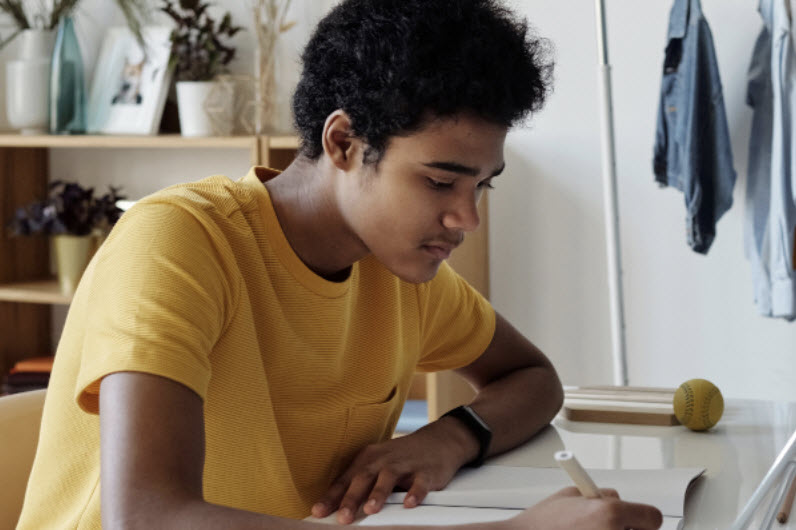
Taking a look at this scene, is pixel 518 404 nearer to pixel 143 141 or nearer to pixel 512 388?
pixel 512 388

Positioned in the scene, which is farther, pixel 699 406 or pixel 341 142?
pixel 699 406

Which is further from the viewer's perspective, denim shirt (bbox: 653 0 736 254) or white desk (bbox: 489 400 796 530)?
denim shirt (bbox: 653 0 736 254)

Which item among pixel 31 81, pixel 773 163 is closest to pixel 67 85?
pixel 31 81

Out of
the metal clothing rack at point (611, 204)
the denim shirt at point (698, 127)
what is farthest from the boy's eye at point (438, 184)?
the denim shirt at point (698, 127)

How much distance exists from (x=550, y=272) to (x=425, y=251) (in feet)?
6.34

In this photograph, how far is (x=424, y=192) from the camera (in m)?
1.02

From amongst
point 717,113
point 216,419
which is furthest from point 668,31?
point 216,419

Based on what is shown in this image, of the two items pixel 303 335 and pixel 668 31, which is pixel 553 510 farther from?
pixel 668 31

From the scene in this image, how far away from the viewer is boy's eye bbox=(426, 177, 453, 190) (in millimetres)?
1011

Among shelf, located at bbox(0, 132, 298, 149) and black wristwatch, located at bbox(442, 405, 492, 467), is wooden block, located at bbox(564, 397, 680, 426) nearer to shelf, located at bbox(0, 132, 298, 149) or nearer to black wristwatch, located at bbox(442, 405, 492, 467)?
black wristwatch, located at bbox(442, 405, 492, 467)

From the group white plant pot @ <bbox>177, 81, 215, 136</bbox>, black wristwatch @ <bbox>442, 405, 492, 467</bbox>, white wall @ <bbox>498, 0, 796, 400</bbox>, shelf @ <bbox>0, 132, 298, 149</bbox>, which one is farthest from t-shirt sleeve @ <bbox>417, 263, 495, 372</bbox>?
white plant pot @ <bbox>177, 81, 215, 136</bbox>

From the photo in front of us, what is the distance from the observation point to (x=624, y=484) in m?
1.02

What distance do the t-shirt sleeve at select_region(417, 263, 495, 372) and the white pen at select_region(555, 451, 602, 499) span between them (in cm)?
50

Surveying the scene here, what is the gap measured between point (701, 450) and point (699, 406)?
0.09m
